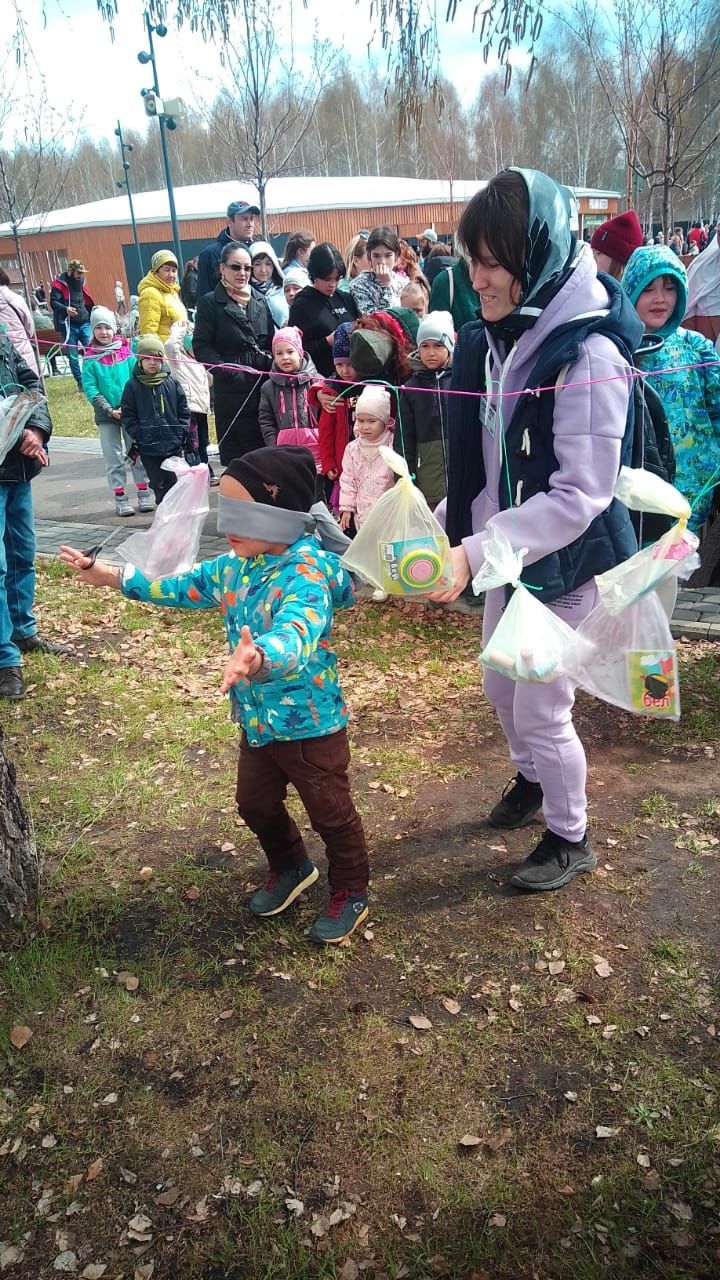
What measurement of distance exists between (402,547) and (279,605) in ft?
1.43

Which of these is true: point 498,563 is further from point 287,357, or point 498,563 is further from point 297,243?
point 297,243

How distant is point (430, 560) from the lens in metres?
2.64

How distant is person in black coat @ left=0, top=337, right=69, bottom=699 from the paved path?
0.51 metres

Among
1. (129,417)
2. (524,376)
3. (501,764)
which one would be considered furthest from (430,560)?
(129,417)

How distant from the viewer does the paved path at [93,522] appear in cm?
535

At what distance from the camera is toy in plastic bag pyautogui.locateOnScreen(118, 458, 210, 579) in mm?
3400

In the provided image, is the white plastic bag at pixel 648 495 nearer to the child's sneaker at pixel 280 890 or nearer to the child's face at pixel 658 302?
the child's sneaker at pixel 280 890

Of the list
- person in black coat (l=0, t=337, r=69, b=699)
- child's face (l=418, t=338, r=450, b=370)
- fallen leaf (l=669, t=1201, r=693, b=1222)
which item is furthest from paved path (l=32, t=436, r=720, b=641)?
fallen leaf (l=669, t=1201, r=693, b=1222)

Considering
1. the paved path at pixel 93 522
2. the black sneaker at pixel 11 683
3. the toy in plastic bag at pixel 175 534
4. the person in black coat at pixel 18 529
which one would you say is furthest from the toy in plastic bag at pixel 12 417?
the toy in plastic bag at pixel 175 534

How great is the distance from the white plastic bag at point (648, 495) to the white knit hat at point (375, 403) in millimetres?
2685

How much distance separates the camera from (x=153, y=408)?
7508 mm

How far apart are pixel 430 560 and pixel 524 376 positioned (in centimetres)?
61

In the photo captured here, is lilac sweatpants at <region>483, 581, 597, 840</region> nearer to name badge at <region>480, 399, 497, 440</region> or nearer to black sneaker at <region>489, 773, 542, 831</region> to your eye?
black sneaker at <region>489, 773, 542, 831</region>

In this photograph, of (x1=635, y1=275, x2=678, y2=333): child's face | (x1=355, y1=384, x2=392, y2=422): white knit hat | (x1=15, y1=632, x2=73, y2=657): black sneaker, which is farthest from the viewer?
(x1=15, y1=632, x2=73, y2=657): black sneaker
